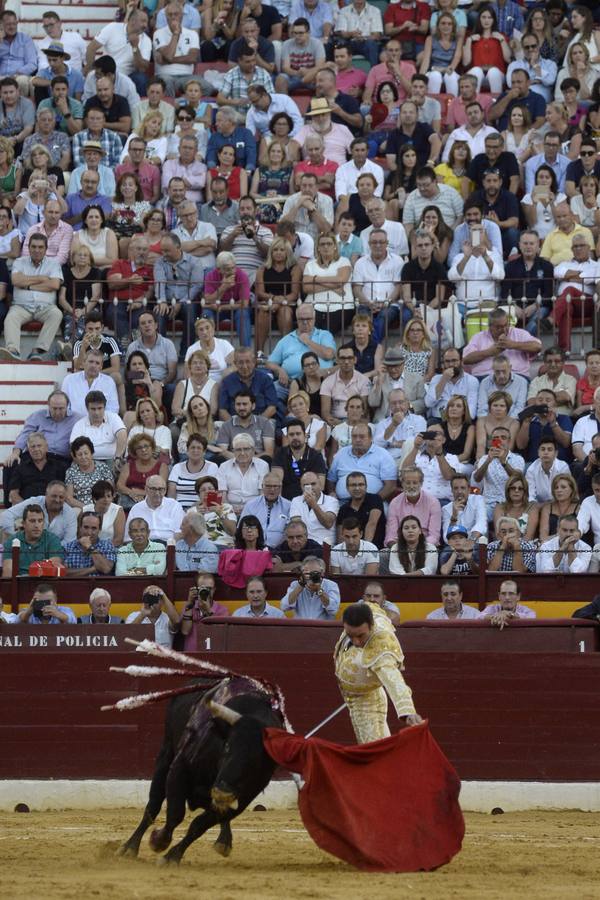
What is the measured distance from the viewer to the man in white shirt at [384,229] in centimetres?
1444

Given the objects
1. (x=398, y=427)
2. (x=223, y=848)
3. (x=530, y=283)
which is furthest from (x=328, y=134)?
(x=223, y=848)

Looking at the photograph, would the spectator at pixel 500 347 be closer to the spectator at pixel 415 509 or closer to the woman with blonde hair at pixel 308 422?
the woman with blonde hair at pixel 308 422

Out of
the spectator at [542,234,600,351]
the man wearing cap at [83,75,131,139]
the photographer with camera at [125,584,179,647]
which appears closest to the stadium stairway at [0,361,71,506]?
the man wearing cap at [83,75,131,139]

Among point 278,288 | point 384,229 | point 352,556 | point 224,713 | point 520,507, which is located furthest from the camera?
point 384,229

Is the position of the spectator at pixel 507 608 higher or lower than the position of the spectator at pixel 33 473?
lower

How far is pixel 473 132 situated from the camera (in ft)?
51.1

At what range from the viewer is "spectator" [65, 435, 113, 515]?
12797 millimetres

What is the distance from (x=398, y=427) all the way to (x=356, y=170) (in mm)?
3064

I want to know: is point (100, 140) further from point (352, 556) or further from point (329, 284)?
point (352, 556)

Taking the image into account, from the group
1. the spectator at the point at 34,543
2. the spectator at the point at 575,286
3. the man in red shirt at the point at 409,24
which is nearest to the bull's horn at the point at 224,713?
the spectator at the point at 34,543

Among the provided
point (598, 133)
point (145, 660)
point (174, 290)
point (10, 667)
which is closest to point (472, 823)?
point (145, 660)

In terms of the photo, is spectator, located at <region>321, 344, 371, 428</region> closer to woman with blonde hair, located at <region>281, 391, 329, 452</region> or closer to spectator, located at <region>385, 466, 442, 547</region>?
woman with blonde hair, located at <region>281, 391, 329, 452</region>

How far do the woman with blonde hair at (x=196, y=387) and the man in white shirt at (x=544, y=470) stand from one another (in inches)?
95.6

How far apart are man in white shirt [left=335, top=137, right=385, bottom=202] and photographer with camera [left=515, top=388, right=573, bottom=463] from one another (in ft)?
10.1
